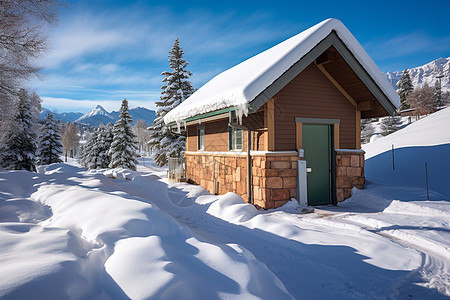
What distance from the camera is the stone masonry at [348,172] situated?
8.09m

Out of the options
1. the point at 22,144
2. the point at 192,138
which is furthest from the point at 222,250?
the point at 22,144

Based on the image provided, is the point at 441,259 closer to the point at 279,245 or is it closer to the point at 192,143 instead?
the point at 279,245

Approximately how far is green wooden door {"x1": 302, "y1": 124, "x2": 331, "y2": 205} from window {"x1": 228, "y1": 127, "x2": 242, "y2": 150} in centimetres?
212

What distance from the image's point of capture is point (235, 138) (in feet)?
29.3

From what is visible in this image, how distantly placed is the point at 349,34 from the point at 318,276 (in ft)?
21.2

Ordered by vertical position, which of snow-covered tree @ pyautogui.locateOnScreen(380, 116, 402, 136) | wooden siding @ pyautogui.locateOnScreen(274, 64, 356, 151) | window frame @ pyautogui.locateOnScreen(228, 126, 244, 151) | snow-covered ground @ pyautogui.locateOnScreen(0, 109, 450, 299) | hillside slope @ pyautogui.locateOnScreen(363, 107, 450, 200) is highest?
snow-covered tree @ pyautogui.locateOnScreen(380, 116, 402, 136)

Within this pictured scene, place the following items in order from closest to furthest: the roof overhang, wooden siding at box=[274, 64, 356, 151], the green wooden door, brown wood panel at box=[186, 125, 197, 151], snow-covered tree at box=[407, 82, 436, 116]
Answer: the roof overhang < wooden siding at box=[274, 64, 356, 151] < the green wooden door < brown wood panel at box=[186, 125, 197, 151] < snow-covered tree at box=[407, 82, 436, 116]

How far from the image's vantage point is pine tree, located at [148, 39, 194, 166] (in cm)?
1978

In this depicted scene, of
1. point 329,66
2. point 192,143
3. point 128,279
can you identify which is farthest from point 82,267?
point 192,143

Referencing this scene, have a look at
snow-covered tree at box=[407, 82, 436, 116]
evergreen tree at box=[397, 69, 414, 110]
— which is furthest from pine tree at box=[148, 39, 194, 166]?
evergreen tree at box=[397, 69, 414, 110]

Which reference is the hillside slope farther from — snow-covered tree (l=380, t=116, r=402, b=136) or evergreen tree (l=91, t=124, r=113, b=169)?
snow-covered tree (l=380, t=116, r=402, b=136)

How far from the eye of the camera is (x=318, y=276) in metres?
3.56

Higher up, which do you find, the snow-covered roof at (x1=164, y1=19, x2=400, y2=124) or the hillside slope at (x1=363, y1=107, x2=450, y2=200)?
the snow-covered roof at (x1=164, y1=19, x2=400, y2=124)

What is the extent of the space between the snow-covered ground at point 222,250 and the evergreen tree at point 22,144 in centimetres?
1721
